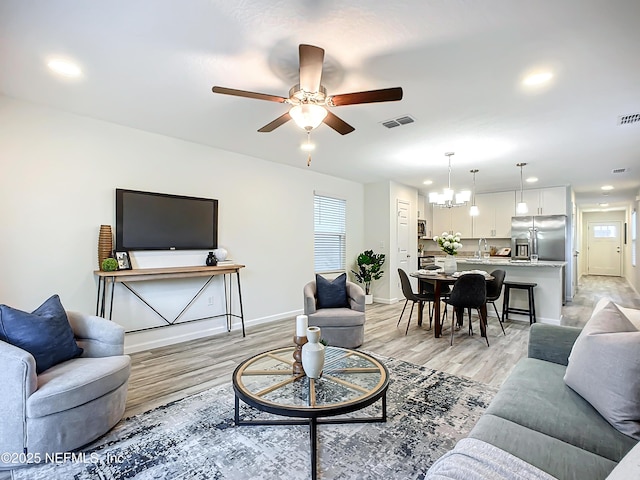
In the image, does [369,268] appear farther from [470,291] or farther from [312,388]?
[312,388]

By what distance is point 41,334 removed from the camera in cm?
208

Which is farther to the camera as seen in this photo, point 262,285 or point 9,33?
point 262,285

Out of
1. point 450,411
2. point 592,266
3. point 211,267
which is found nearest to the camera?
point 450,411

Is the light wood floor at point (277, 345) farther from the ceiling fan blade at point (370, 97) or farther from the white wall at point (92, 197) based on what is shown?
the ceiling fan blade at point (370, 97)

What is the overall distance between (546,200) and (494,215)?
3.54 feet

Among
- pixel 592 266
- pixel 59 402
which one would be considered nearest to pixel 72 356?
pixel 59 402

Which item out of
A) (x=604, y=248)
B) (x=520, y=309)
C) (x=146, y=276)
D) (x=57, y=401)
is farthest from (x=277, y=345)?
(x=604, y=248)

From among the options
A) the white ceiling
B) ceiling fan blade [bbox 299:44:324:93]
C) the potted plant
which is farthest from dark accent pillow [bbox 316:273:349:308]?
the potted plant

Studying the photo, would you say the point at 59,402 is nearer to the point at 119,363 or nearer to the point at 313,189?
the point at 119,363

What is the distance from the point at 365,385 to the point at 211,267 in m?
2.77

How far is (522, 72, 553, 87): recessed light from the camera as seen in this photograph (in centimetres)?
251

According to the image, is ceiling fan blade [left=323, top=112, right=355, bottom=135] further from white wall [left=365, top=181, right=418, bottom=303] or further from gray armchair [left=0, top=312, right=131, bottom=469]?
white wall [left=365, top=181, right=418, bottom=303]

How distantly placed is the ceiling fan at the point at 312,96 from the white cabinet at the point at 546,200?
660 centimetres

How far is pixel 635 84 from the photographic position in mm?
2637
